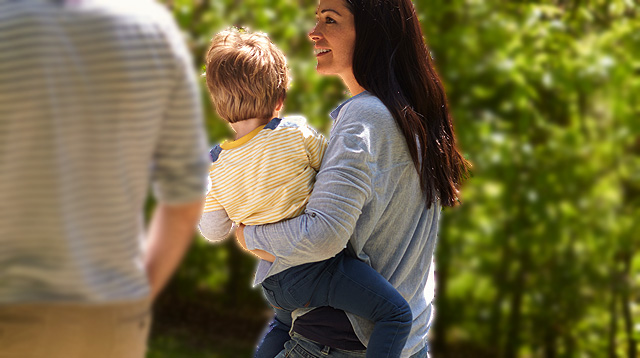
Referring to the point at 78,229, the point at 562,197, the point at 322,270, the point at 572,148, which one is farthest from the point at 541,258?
the point at 78,229

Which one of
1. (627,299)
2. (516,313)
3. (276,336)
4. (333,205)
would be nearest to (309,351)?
(276,336)

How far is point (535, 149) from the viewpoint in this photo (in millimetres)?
4090

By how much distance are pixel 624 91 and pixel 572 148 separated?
417 millimetres

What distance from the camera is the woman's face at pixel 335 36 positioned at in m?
1.65

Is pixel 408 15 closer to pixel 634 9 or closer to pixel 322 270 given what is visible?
pixel 322 270

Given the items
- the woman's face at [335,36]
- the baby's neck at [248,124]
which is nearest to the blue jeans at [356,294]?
the baby's neck at [248,124]

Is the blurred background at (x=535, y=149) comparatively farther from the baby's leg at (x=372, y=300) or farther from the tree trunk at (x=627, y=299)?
the baby's leg at (x=372, y=300)

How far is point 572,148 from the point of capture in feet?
13.1

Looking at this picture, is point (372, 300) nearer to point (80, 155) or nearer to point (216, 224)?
point (216, 224)

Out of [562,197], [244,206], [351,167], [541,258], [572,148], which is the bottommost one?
[541,258]

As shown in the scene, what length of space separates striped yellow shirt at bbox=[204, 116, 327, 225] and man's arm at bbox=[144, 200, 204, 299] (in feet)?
1.57

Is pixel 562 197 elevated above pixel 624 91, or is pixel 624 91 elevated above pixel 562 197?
pixel 624 91

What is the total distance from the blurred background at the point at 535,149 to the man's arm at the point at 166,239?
123 inches

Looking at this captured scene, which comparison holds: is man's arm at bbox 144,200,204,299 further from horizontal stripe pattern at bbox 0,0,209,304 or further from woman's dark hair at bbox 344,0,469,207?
woman's dark hair at bbox 344,0,469,207
